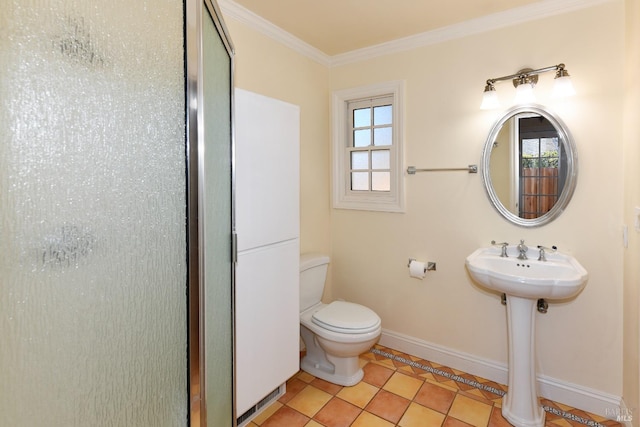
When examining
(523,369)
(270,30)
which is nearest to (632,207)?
(523,369)

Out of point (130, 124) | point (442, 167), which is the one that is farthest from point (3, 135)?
point (442, 167)

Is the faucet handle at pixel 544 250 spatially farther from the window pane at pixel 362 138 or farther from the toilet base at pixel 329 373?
the window pane at pixel 362 138

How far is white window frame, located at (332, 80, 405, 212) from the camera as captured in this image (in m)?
2.61

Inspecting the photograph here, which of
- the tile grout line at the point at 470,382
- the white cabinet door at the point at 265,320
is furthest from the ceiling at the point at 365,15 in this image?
the tile grout line at the point at 470,382

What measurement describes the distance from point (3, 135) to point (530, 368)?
2393 millimetres

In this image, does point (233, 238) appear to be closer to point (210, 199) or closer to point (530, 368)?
point (210, 199)

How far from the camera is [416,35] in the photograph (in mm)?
2471

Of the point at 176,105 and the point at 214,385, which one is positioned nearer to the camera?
the point at 176,105

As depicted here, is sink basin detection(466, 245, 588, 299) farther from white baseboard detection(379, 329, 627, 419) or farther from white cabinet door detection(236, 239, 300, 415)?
white cabinet door detection(236, 239, 300, 415)

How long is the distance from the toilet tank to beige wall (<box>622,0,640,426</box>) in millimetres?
1794

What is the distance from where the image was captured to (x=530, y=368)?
6.19ft

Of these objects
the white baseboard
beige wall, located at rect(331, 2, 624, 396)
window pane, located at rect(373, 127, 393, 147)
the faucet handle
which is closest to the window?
beige wall, located at rect(331, 2, 624, 396)

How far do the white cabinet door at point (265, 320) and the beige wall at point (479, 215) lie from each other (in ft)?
3.15

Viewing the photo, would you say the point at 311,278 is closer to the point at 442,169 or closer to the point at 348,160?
the point at 348,160
